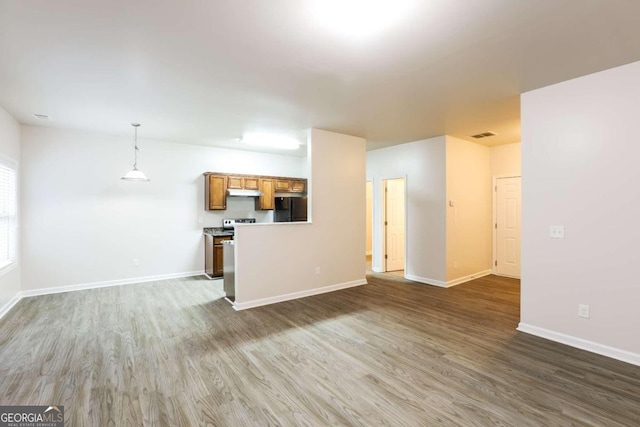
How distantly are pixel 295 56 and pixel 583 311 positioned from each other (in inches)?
147

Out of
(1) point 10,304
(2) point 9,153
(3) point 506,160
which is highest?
(3) point 506,160

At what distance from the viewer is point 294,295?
4.63 metres

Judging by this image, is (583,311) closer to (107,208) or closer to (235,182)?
(235,182)

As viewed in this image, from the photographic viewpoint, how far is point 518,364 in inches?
104

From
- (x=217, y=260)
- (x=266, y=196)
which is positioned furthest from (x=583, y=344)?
(x=266, y=196)

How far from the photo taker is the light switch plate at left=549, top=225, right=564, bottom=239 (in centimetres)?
311

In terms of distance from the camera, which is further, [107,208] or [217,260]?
[217,260]

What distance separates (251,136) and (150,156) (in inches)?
81.9

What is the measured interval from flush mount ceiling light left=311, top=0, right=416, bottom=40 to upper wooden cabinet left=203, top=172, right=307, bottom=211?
14.9 feet

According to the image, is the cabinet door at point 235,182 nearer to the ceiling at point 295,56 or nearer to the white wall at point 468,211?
the ceiling at point 295,56

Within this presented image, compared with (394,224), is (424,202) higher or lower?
higher

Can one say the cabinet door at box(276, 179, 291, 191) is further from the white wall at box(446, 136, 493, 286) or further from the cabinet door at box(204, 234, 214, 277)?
the white wall at box(446, 136, 493, 286)

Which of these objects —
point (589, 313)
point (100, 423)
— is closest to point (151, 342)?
point (100, 423)

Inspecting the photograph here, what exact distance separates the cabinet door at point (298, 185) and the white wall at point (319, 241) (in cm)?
216
